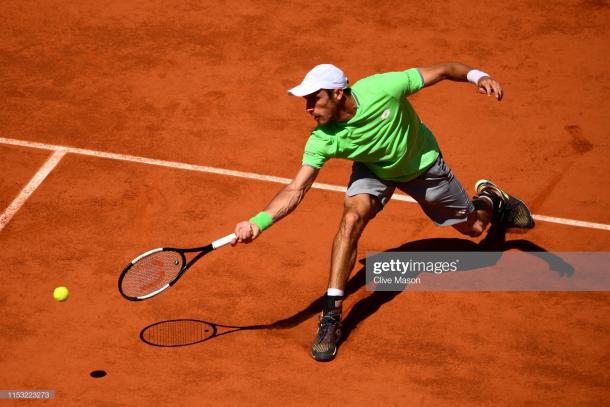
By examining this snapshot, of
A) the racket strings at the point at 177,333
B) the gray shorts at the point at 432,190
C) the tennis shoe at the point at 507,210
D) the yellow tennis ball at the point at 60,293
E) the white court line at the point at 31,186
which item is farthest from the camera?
the white court line at the point at 31,186

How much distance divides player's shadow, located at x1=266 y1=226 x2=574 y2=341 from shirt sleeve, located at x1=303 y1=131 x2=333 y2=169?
148 centimetres

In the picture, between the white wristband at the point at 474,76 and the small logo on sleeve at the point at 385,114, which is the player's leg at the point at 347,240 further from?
the white wristband at the point at 474,76

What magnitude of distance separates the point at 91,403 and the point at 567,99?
6.48 metres

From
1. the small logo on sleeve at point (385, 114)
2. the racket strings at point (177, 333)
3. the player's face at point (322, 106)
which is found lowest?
the racket strings at point (177, 333)

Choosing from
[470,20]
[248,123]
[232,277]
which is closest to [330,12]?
[470,20]

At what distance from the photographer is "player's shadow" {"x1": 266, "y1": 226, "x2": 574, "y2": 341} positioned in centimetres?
869

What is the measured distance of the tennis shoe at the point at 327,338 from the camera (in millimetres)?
8195

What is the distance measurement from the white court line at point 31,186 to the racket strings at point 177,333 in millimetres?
2132

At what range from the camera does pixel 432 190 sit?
8.70 metres

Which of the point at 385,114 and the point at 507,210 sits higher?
the point at 385,114

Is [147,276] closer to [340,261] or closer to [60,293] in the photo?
[60,293]

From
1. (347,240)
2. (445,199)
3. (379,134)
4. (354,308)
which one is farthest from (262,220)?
Answer: (445,199)

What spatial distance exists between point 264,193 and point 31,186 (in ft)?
7.58

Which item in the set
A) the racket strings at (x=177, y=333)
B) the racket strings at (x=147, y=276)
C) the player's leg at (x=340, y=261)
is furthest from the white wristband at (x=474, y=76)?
the racket strings at (x=177, y=333)
